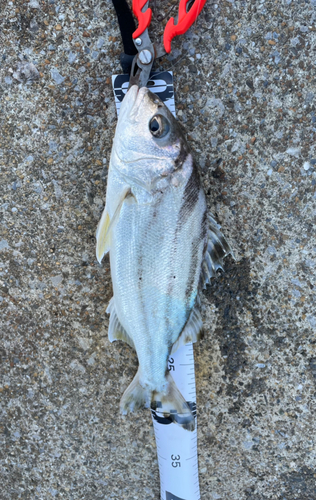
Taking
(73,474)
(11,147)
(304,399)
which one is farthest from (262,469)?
(11,147)

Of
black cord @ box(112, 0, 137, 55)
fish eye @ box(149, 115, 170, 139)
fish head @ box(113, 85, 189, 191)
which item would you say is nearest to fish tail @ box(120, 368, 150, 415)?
fish head @ box(113, 85, 189, 191)

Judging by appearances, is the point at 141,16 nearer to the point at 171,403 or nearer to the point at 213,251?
the point at 213,251

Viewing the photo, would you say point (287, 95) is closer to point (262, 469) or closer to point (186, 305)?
point (186, 305)

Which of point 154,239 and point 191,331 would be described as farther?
point 191,331

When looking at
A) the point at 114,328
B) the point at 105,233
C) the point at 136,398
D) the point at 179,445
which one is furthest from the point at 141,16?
the point at 179,445

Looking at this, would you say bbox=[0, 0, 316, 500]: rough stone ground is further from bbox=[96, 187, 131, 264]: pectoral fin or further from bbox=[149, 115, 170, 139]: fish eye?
bbox=[149, 115, 170, 139]: fish eye

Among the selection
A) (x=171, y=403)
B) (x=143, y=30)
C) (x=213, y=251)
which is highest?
(x=143, y=30)

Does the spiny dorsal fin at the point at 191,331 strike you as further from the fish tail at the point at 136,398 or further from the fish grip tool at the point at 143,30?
the fish grip tool at the point at 143,30
